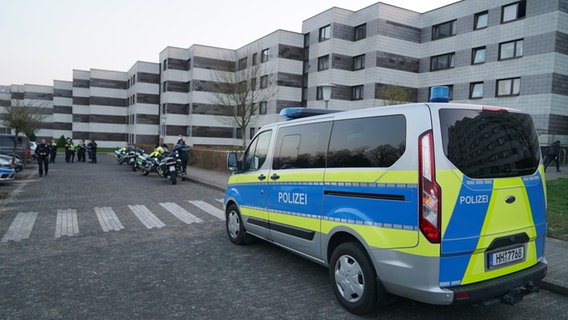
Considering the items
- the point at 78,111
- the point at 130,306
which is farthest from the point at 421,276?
the point at 78,111

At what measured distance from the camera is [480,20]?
29219mm

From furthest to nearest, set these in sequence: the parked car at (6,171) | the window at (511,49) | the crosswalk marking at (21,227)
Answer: the window at (511,49) < the parked car at (6,171) < the crosswalk marking at (21,227)

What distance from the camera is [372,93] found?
32.8 meters

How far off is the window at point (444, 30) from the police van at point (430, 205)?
3158cm

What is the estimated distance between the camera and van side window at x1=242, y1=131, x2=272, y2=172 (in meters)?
5.59

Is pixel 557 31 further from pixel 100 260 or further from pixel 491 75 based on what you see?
pixel 100 260

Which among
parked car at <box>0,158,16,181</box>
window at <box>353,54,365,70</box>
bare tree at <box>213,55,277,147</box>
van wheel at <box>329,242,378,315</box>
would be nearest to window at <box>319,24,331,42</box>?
window at <box>353,54,365,70</box>

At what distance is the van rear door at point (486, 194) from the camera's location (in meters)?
3.14

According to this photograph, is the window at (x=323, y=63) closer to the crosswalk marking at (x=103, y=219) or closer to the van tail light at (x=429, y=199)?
the crosswalk marking at (x=103, y=219)

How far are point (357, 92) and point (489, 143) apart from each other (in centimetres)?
3250

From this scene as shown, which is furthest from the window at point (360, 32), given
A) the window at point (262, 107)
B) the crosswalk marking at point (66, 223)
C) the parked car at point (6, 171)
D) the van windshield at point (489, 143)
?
the van windshield at point (489, 143)

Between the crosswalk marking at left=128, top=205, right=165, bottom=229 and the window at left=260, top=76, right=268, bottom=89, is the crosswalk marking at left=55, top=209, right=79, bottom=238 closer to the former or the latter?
the crosswalk marking at left=128, top=205, right=165, bottom=229

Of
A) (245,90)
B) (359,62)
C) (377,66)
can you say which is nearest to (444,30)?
(377,66)

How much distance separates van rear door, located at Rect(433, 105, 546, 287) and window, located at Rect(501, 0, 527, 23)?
94.5 feet
